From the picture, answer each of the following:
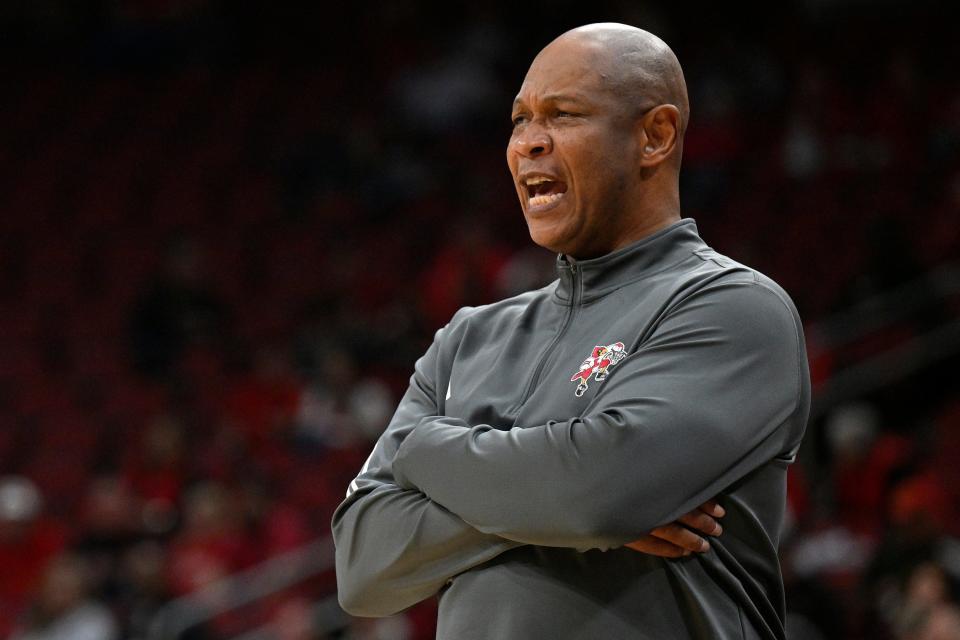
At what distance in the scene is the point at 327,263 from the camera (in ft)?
34.4

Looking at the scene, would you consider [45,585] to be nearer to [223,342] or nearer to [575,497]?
[223,342]

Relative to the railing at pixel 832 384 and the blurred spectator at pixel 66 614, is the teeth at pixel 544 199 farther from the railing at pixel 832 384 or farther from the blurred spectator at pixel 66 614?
the blurred spectator at pixel 66 614

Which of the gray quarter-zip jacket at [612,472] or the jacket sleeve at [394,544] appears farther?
the jacket sleeve at [394,544]

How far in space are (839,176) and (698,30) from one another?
2.52m

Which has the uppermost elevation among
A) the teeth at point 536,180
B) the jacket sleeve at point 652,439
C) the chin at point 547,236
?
the teeth at point 536,180

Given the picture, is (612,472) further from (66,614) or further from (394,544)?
(66,614)

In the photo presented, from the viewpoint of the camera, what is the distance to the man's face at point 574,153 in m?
2.25

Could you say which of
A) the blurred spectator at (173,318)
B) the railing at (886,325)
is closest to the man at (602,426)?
the railing at (886,325)

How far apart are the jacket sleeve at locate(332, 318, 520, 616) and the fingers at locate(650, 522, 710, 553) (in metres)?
0.24

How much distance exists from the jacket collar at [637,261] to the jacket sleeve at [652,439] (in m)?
0.16

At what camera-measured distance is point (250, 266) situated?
10703mm

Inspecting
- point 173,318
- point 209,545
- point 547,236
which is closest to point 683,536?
point 547,236

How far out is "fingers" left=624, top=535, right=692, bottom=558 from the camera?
203 cm

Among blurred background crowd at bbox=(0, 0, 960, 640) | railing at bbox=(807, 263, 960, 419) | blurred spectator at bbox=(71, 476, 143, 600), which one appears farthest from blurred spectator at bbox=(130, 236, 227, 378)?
railing at bbox=(807, 263, 960, 419)
